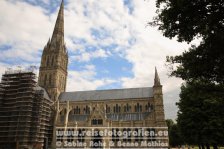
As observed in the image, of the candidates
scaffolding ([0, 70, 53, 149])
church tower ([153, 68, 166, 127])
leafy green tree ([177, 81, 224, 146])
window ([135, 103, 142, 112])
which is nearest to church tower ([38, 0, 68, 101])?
scaffolding ([0, 70, 53, 149])

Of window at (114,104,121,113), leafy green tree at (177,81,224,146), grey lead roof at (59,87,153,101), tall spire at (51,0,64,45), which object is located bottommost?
leafy green tree at (177,81,224,146)

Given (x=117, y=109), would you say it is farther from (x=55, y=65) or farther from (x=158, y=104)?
(x=55, y=65)

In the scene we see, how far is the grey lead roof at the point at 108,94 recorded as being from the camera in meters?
57.9

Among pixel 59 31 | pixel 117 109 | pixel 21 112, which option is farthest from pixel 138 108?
pixel 59 31

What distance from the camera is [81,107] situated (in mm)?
59688

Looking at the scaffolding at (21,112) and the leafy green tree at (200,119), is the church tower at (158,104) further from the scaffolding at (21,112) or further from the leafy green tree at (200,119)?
the scaffolding at (21,112)

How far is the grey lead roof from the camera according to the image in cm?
5788

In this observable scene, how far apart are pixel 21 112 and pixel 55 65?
22.7 m

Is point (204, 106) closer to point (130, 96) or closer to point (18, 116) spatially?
point (130, 96)

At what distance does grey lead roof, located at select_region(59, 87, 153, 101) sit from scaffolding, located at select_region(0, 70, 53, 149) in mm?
12115

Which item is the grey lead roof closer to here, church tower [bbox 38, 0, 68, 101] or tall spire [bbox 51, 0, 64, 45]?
church tower [bbox 38, 0, 68, 101]

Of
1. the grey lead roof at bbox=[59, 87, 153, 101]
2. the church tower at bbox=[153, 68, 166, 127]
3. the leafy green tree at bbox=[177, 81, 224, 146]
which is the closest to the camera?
the leafy green tree at bbox=[177, 81, 224, 146]

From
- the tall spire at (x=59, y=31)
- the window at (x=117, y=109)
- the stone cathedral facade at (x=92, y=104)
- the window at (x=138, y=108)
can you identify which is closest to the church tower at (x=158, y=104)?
the stone cathedral facade at (x=92, y=104)

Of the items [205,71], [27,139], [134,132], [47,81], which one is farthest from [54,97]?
[205,71]
